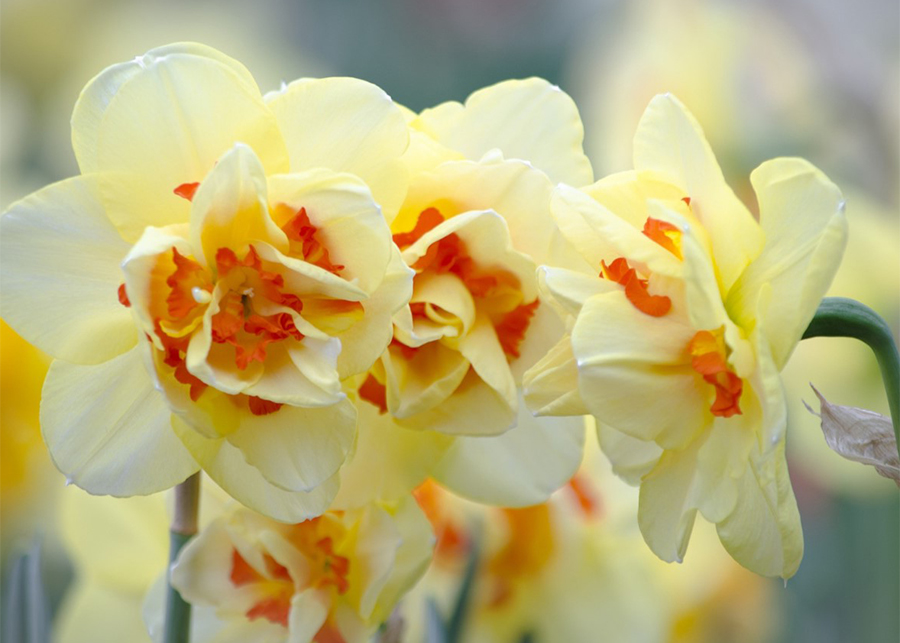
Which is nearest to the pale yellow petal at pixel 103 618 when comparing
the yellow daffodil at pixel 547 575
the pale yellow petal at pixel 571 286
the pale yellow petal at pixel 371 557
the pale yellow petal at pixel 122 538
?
the pale yellow petal at pixel 122 538

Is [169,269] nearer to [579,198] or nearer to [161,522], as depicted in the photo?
[579,198]

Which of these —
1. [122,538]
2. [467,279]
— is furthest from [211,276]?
[122,538]

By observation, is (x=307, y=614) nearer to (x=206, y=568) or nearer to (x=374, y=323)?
(x=206, y=568)

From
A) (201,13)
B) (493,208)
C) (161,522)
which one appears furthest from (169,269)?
(201,13)

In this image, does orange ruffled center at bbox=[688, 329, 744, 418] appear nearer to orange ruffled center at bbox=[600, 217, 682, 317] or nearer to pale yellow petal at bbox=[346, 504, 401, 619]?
orange ruffled center at bbox=[600, 217, 682, 317]

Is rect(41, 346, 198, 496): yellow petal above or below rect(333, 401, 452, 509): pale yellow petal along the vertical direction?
above

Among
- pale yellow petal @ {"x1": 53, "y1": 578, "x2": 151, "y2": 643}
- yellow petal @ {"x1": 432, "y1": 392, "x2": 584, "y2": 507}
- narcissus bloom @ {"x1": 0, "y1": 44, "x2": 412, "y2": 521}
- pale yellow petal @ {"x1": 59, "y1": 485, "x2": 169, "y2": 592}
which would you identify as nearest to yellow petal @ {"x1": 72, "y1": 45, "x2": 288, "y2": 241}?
narcissus bloom @ {"x1": 0, "y1": 44, "x2": 412, "y2": 521}

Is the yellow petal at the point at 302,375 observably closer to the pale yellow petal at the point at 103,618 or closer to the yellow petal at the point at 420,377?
the yellow petal at the point at 420,377
